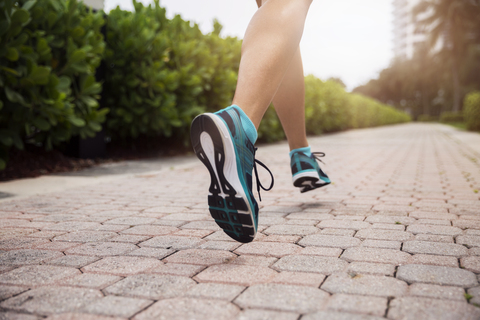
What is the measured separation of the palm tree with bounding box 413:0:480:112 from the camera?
133 ft

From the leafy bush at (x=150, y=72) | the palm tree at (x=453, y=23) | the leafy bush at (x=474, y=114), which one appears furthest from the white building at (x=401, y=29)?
the leafy bush at (x=150, y=72)

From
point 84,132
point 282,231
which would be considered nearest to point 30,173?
point 84,132

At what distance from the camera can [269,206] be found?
2.68 m

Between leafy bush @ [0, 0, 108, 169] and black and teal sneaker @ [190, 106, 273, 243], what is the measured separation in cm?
231

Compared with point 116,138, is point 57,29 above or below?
above

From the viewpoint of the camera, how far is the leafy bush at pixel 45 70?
3347 mm

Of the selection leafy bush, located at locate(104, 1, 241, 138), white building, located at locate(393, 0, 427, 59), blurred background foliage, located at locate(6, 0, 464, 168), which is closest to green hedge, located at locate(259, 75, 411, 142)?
blurred background foliage, located at locate(6, 0, 464, 168)

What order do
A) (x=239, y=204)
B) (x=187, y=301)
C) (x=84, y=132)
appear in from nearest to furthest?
(x=187, y=301), (x=239, y=204), (x=84, y=132)

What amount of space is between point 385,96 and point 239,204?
8586cm

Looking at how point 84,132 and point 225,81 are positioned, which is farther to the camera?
point 225,81

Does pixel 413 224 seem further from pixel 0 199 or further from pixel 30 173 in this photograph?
pixel 30 173

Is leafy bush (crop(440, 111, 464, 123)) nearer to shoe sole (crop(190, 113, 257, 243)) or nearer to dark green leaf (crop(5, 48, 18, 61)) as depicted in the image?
dark green leaf (crop(5, 48, 18, 61))

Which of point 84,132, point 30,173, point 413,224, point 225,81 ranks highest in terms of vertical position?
point 225,81

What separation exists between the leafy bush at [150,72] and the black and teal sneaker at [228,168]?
380 cm
